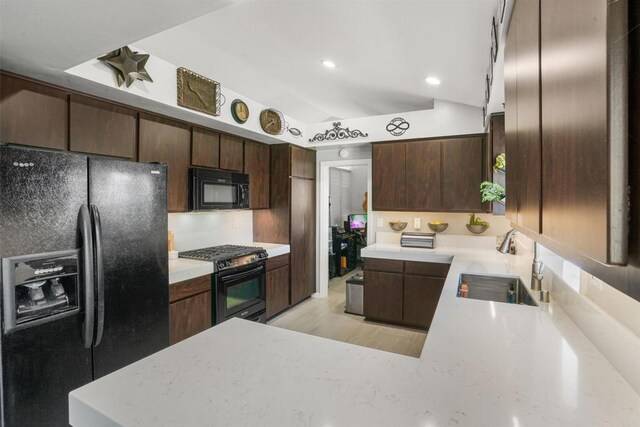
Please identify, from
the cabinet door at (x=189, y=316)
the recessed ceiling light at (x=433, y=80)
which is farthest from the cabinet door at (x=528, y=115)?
the cabinet door at (x=189, y=316)

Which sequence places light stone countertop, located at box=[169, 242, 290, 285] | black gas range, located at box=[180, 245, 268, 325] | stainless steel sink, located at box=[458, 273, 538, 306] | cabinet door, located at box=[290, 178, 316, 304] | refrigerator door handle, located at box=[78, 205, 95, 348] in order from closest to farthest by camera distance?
refrigerator door handle, located at box=[78, 205, 95, 348] < stainless steel sink, located at box=[458, 273, 538, 306] < light stone countertop, located at box=[169, 242, 290, 285] < black gas range, located at box=[180, 245, 268, 325] < cabinet door, located at box=[290, 178, 316, 304]

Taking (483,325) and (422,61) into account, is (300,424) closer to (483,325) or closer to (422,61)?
(483,325)

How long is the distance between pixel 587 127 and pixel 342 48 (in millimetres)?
2293

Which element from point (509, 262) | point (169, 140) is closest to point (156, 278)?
point (169, 140)

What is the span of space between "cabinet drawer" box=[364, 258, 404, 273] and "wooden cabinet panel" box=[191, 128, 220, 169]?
6.64 ft

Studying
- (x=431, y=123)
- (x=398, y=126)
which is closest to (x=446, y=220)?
(x=431, y=123)

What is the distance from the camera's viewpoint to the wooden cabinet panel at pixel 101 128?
214cm

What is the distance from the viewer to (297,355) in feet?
3.46

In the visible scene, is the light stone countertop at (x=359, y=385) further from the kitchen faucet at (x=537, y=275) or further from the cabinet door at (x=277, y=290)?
the cabinet door at (x=277, y=290)

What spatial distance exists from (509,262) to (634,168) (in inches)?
113

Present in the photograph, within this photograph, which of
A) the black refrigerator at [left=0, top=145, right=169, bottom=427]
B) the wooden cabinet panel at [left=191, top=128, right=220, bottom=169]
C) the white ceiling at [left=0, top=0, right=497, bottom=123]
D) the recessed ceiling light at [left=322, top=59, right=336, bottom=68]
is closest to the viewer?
the white ceiling at [left=0, top=0, right=497, bottom=123]

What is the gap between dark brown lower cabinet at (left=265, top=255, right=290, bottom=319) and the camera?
379 cm

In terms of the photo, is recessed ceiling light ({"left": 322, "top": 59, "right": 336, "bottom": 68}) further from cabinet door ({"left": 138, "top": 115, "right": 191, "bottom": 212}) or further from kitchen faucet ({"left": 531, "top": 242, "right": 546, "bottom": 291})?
kitchen faucet ({"left": 531, "top": 242, "right": 546, "bottom": 291})

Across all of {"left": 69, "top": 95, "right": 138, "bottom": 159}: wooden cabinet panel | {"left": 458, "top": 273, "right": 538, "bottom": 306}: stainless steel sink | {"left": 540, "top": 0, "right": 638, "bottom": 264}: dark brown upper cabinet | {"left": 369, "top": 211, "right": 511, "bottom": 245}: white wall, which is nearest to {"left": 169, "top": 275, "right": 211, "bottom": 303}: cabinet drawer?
{"left": 69, "top": 95, "right": 138, "bottom": 159}: wooden cabinet panel
